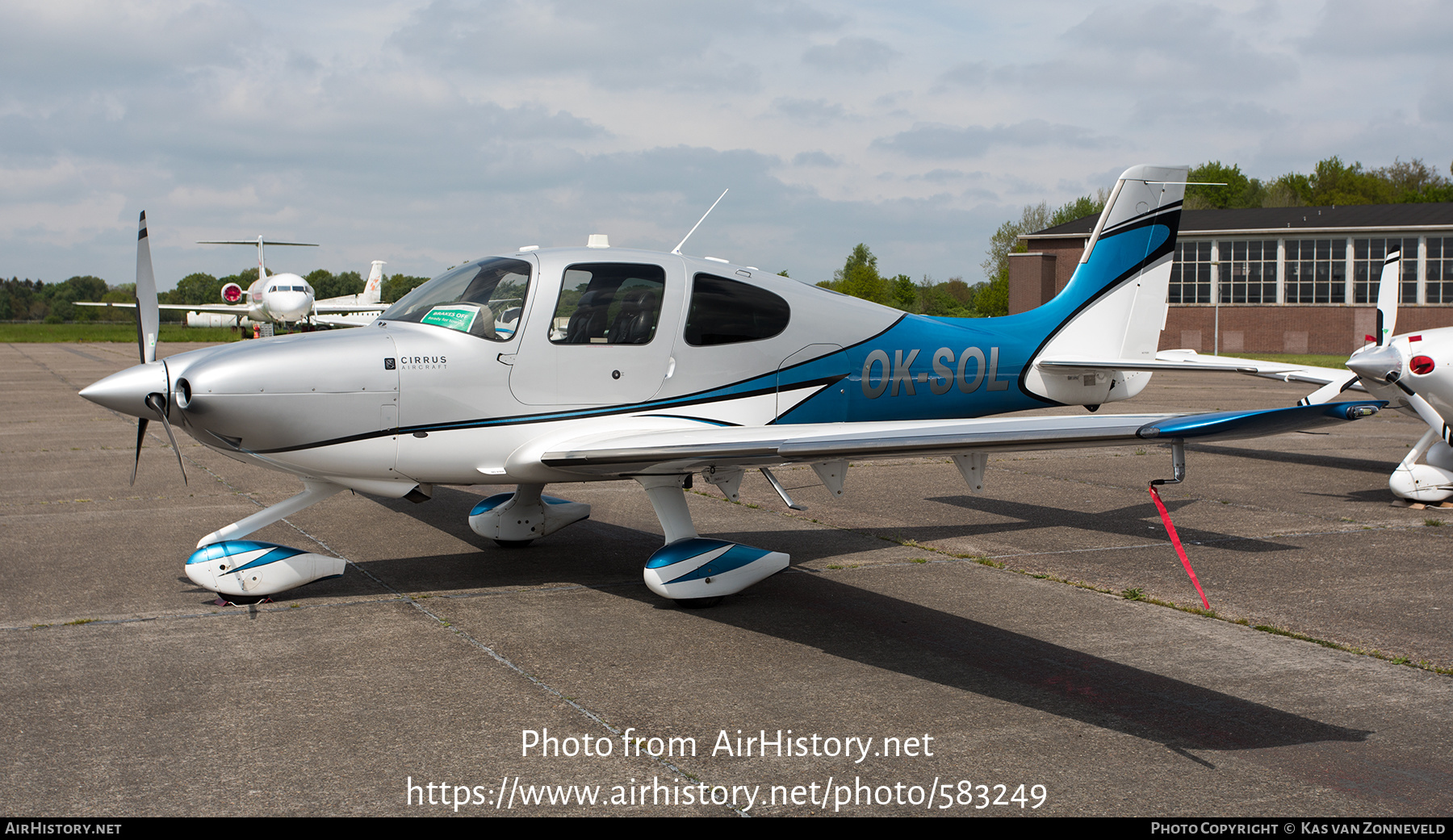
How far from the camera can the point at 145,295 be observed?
249 inches

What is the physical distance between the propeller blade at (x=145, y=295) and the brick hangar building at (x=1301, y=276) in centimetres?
5042

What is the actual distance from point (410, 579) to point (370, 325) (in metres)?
1.73

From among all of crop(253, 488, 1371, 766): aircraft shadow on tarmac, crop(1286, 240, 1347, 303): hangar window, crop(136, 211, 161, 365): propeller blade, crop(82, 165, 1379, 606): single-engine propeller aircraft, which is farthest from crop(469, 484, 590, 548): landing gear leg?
crop(1286, 240, 1347, 303): hangar window

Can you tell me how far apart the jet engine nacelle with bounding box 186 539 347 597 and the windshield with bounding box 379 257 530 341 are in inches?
64.4

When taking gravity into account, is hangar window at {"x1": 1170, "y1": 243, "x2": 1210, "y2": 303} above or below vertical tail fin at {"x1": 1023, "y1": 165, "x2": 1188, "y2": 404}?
above

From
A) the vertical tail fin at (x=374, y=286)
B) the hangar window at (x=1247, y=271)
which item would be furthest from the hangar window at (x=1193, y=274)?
the vertical tail fin at (x=374, y=286)

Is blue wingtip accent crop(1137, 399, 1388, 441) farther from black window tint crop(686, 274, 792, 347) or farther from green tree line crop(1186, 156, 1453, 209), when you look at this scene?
green tree line crop(1186, 156, 1453, 209)

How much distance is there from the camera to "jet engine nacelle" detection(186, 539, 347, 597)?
6.28 meters

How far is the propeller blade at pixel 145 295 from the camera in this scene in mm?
6266

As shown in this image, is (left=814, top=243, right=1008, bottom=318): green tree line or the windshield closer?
the windshield

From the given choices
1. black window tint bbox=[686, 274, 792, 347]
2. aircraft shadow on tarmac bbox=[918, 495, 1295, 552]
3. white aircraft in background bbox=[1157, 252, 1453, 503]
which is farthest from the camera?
white aircraft in background bbox=[1157, 252, 1453, 503]

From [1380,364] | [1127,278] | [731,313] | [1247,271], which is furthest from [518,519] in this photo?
[1247,271]

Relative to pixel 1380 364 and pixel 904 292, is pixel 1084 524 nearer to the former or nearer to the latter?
pixel 1380 364

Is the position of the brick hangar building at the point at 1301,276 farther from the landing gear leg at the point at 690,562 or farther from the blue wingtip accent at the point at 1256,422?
the blue wingtip accent at the point at 1256,422
